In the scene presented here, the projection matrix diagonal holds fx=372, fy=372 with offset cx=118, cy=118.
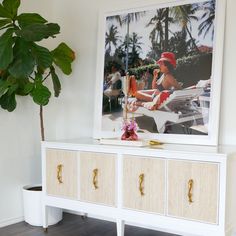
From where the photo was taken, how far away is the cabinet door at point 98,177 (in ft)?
9.21

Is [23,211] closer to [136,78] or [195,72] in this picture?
[136,78]

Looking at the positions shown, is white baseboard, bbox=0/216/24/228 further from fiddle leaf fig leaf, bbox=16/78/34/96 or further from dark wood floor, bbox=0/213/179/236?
fiddle leaf fig leaf, bbox=16/78/34/96

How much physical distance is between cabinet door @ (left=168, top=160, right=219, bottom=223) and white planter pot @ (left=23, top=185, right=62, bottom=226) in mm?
1264

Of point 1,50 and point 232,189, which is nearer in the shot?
point 232,189

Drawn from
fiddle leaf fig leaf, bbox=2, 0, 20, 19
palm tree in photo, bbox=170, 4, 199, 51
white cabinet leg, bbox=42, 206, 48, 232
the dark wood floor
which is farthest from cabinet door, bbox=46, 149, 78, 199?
palm tree in photo, bbox=170, 4, 199, 51

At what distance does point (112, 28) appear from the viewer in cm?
336

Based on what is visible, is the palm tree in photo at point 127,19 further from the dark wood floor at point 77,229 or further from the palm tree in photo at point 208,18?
the dark wood floor at point 77,229

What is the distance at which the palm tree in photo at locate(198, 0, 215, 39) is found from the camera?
2846 mm

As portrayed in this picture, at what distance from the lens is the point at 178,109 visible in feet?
9.78

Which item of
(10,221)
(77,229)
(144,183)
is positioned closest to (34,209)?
(10,221)

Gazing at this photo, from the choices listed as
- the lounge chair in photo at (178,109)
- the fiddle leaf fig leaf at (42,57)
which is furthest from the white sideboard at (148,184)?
the fiddle leaf fig leaf at (42,57)

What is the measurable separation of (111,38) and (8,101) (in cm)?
107

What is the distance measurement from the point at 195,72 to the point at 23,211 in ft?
6.65

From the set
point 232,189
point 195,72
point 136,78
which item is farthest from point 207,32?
point 232,189
